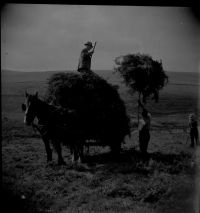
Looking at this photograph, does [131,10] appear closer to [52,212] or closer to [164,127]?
[164,127]

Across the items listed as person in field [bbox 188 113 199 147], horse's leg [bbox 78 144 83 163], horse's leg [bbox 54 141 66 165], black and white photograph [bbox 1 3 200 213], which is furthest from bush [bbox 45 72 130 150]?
person in field [bbox 188 113 199 147]

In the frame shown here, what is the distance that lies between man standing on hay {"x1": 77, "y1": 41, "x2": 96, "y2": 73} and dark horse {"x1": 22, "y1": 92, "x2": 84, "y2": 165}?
1.85 feet

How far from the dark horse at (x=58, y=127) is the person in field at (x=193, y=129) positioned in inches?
54.0

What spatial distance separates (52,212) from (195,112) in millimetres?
2163

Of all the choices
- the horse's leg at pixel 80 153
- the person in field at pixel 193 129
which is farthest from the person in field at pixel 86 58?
the person in field at pixel 193 129

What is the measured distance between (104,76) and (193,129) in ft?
4.26

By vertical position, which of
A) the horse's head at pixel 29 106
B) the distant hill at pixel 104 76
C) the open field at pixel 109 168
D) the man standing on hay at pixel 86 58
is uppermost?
the man standing on hay at pixel 86 58

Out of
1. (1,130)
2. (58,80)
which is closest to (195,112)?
(58,80)

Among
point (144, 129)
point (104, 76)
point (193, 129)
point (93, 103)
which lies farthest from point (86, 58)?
point (193, 129)

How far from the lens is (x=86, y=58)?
487cm

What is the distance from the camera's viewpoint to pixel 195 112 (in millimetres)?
4887

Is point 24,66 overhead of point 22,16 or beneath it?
beneath

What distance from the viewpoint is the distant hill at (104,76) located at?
4777 mm

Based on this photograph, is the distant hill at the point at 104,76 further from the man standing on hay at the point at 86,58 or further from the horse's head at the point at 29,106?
the horse's head at the point at 29,106
